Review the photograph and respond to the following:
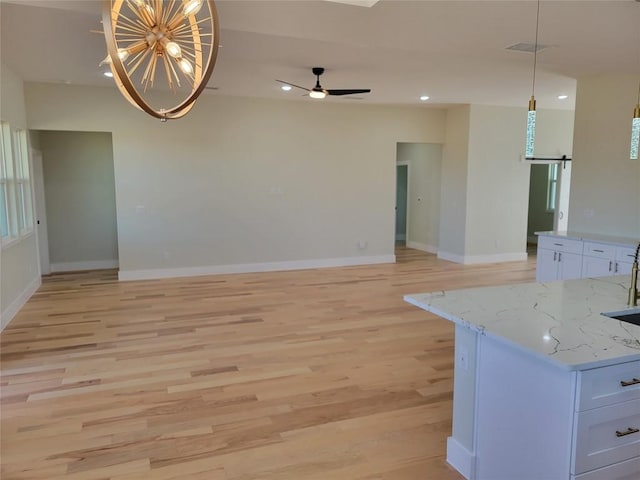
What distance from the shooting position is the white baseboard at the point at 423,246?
962 cm

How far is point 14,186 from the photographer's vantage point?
566 cm

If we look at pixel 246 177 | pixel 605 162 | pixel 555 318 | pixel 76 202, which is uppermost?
pixel 605 162

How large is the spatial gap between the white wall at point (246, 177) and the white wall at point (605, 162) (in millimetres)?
3238

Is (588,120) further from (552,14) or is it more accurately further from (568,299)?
(568,299)

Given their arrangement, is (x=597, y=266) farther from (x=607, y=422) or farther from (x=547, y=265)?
(x=607, y=422)

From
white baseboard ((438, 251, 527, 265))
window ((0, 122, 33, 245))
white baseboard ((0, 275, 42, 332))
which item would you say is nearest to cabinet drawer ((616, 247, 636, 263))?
white baseboard ((438, 251, 527, 265))

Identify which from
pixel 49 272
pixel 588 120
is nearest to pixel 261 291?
pixel 49 272

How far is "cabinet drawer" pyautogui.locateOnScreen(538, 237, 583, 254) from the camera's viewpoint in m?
5.30

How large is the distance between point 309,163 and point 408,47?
3942 millimetres

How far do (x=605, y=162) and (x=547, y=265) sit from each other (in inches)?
56.8

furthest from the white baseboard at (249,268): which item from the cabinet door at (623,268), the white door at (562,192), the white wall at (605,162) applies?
the cabinet door at (623,268)

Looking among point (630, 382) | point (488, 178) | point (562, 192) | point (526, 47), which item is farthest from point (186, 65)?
point (562, 192)

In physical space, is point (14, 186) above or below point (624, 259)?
above

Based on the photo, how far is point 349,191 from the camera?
8.22 meters
